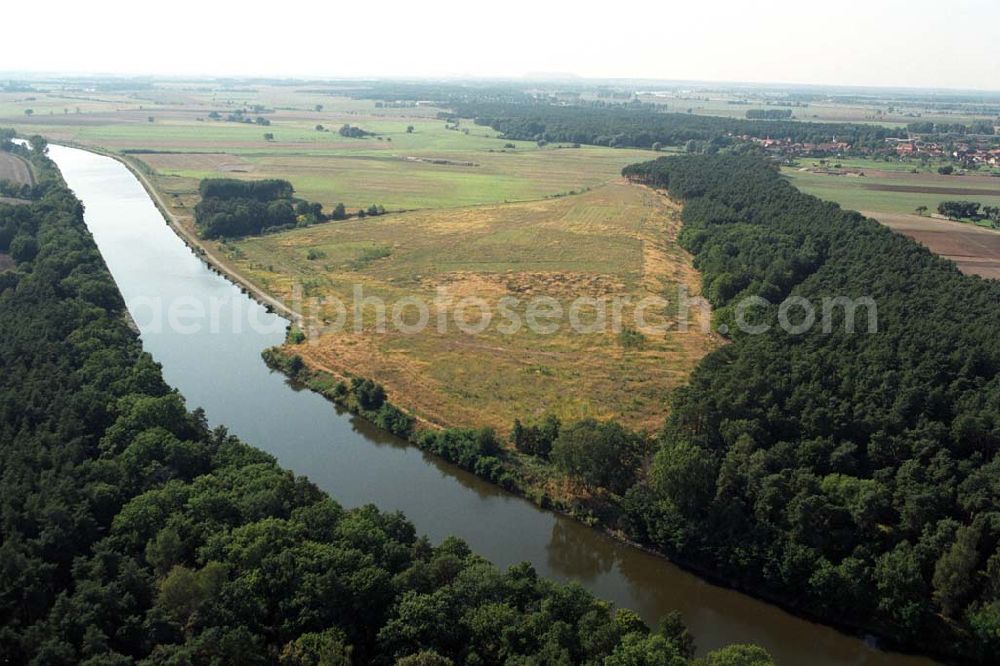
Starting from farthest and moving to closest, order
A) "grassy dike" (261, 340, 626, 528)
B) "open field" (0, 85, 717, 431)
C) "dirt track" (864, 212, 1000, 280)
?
"dirt track" (864, 212, 1000, 280), "open field" (0, 85, 717, 431), "grassy dike" (261, 340, 626, 528)

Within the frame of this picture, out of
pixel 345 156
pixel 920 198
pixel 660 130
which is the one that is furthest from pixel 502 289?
pixel 660 130

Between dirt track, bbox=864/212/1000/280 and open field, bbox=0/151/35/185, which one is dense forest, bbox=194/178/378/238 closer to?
open field, bbox=0/151/35/185

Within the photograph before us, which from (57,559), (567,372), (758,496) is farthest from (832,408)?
(57,559)

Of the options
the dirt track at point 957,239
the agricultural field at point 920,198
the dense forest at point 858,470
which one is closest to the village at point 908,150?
the agricultural field at point 920,198

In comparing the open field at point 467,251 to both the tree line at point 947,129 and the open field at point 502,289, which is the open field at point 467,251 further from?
the tree line at point 947,129

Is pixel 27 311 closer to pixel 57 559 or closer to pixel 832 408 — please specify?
pixel 57 559

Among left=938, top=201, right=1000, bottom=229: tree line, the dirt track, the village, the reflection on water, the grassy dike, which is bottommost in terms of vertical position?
the reflection on water

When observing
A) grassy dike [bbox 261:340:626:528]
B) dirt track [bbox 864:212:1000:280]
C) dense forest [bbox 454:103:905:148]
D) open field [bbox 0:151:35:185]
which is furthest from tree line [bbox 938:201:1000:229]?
open field [bbox 0:151:35:185]

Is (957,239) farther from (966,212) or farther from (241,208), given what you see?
(241,208)
